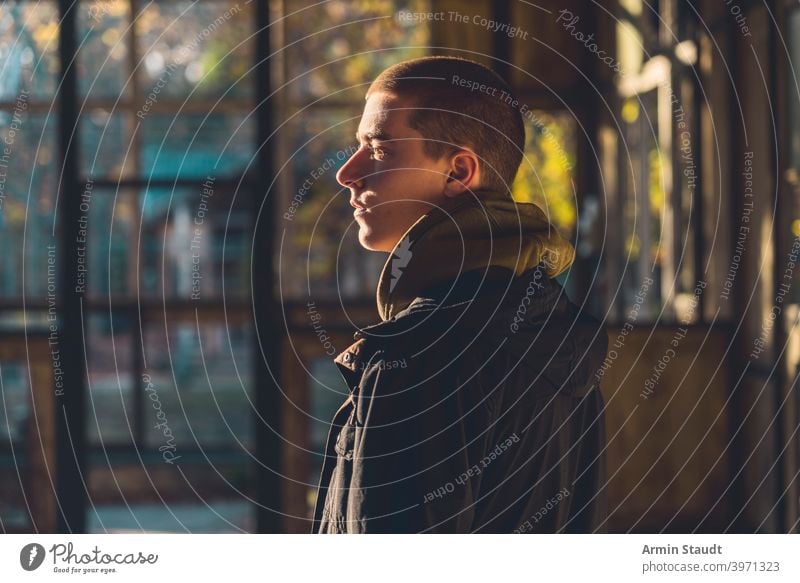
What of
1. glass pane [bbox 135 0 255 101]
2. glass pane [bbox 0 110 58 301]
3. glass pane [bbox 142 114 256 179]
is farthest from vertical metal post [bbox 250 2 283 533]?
glass pane [bbox 0 110 58 301]

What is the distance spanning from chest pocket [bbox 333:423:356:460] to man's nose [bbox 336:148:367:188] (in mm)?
295

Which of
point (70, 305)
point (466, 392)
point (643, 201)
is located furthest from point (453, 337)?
point (643, 201)

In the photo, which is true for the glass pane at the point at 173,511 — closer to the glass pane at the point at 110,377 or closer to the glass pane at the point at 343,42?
the glass pane at the point at 110,377

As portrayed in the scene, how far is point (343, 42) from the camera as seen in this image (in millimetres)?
5082

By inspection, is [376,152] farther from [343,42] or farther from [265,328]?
[343,42]

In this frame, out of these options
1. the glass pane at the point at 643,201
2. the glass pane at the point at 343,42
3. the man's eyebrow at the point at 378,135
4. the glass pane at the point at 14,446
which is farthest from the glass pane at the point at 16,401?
the man's eyebrow at the point at 378,135

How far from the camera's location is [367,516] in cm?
129

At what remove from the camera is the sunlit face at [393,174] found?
137 cm

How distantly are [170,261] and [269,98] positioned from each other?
833mm

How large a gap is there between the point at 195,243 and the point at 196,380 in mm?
581

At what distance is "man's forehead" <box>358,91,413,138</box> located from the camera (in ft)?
4.50

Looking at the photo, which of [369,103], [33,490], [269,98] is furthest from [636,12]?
[369,103]

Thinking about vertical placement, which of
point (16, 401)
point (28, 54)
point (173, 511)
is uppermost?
point (28, 54)

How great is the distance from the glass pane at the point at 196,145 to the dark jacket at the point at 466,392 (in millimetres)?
3086
